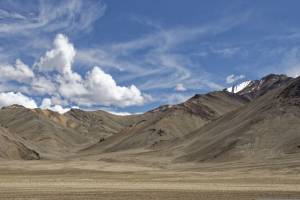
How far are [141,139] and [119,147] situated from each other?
1038cm

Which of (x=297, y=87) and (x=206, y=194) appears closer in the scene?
(x=206, y=194)

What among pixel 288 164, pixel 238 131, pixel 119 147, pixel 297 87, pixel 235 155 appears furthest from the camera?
pixel 119 147

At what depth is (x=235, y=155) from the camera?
99.7m

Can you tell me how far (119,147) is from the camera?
19050 cm

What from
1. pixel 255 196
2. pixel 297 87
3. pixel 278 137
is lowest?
pixel 255 196

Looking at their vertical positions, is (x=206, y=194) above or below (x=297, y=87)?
below

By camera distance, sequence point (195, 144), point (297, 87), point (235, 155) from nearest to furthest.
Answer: point (235, 155)
point (195, 144)
point (297, 87)

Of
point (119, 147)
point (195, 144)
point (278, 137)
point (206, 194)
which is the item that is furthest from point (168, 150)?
point (206, 194)

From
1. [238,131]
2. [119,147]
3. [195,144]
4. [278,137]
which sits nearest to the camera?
[278,137]

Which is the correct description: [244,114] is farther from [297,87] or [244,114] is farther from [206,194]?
[206,194]

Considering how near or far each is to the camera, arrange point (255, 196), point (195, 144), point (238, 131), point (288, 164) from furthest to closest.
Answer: point (195, 144), point (238, 131), point (288, 164), point (255, 196)

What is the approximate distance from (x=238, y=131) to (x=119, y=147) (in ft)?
260

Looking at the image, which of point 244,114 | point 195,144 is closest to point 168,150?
point 195,144

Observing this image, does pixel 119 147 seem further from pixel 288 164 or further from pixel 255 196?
pixel 255 196
